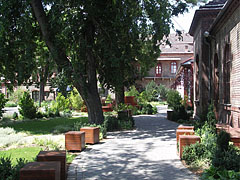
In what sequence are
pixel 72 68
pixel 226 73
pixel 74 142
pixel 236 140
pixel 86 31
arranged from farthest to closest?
1. pixel 86 31
2. pixel 226 73
3. pixel 72 68
4. pixel 74 142
5. pixel 236 140

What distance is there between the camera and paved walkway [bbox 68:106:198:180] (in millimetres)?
6473

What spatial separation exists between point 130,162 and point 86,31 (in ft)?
27.5

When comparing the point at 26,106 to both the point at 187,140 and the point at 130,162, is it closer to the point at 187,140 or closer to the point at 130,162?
Answer: the point at 130,162

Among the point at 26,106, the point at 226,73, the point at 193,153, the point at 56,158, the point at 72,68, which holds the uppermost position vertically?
the point at 72,68

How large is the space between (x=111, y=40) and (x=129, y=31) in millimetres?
1169

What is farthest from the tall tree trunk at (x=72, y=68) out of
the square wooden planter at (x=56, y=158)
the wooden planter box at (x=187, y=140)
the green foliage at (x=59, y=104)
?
the green foliage at (x=59, y=104)

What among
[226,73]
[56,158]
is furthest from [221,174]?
[226,73]

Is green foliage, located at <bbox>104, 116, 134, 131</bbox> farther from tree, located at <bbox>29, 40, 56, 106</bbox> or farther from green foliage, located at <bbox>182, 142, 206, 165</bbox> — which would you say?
green foliage, located at <bbox>182, 142, 206, 165</bbox>

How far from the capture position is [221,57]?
13.9 metres

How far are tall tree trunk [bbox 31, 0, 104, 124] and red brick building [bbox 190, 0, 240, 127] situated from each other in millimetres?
5375

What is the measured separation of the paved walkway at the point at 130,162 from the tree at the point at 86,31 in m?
3.85

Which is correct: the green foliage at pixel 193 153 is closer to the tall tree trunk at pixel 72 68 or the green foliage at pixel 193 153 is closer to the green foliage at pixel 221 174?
the green foliage at pixel 221 174

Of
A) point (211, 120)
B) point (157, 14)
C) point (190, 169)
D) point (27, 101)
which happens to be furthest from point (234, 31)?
point (27, 101)

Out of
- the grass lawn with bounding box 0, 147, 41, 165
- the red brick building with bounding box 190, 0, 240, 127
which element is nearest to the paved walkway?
the grass lawn with bounding box 0, 147, 41, 165
